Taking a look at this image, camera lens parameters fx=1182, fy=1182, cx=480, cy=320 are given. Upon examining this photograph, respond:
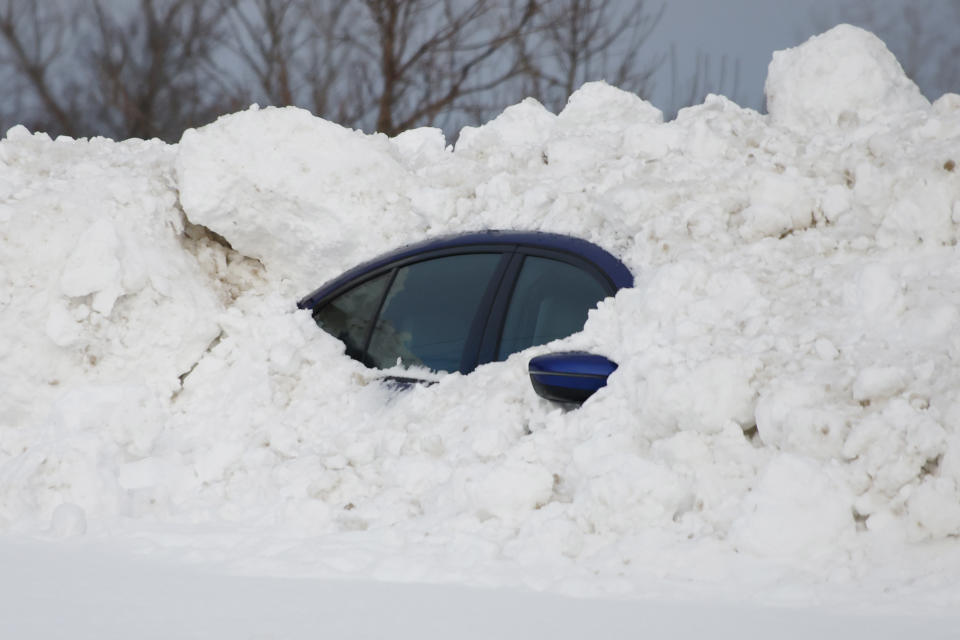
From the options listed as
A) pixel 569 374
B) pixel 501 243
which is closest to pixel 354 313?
pixel 501 243

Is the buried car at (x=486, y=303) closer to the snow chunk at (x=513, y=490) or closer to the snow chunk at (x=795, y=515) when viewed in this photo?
the snow chunk at (x=513, y=490)

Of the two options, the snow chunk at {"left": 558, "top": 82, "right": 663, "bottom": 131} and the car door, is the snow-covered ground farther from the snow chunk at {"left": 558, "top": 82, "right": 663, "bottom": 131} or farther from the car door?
the car door

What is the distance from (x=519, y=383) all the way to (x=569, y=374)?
1.39ft

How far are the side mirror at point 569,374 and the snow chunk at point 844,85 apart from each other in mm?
2934

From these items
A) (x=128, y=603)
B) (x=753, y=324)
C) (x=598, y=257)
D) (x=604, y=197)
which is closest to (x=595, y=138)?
(x=604, y=197)

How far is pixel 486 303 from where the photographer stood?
5512mm

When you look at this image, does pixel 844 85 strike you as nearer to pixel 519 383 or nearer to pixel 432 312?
pixel 432 312

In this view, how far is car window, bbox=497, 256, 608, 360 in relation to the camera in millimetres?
5281

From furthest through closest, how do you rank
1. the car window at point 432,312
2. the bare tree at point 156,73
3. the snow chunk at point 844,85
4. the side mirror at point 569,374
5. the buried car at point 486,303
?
the bare tree at point 156,73 < the snow chunk at point 844,85 < the car window at point 432,312 < the buried car at point 486,303 < the side mirror at point 569,374

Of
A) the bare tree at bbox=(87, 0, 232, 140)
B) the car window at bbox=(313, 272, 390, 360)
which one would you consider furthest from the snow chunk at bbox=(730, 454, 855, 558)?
the bare tree at bbox=(87, 0, 232, 140)

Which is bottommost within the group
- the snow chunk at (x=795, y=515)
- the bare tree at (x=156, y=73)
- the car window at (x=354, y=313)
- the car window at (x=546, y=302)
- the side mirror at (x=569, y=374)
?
the snow chunk at (x=795, y=515)

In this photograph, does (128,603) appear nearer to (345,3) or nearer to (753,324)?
(753,324)

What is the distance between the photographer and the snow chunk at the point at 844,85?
7164mm

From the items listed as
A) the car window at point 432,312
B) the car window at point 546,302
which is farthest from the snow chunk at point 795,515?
the car window at point 432,312
